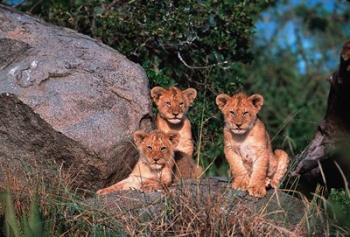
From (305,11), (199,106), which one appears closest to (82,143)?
(199,106)

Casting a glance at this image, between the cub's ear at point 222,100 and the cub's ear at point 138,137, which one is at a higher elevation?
the cub's ear at point 222,100

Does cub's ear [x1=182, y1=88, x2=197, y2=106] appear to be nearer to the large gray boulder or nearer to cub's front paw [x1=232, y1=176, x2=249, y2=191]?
the large gray boulder

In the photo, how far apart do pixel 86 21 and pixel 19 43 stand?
240cm

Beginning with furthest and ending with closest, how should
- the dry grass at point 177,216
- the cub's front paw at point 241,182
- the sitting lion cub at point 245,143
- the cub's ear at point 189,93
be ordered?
1. the cub's ear at point 189,93
2. the sitting lion cub at point 245,143
3. the cub's front paw at point 241,182
4. the dry grass at point 177,216

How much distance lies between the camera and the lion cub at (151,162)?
29.9ft

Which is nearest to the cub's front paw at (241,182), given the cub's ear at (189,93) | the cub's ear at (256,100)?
the cub's ear at (256,100)

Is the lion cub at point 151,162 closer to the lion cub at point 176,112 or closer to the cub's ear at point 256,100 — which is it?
the lion cub at point 176,112

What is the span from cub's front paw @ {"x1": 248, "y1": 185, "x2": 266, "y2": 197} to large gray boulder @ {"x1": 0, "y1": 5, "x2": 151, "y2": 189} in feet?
4.25

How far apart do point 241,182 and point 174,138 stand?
89cm

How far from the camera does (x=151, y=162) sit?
9203 millimetres

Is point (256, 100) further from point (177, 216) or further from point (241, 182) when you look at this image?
point (177, 216)

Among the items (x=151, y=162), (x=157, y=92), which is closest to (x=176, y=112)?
(x=157, y=92)

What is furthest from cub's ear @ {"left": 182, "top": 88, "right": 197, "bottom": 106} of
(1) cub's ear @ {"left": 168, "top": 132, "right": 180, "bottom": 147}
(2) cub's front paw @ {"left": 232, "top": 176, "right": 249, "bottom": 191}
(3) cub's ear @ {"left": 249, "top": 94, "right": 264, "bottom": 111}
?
(2) cub's front paw @ {"left": 232, "top": 176, "right": 249, "bottom": 191}

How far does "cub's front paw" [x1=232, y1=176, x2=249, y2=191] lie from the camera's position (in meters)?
8.91
